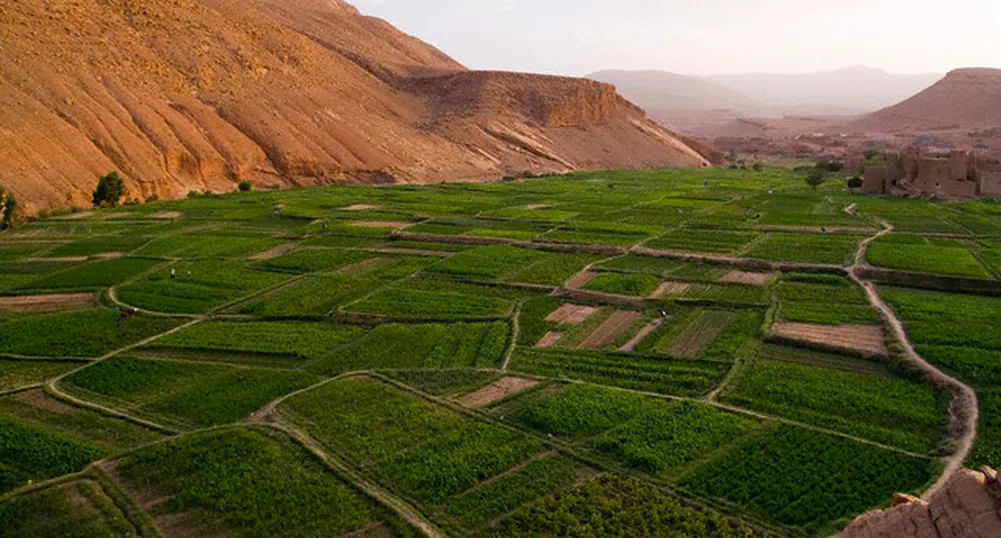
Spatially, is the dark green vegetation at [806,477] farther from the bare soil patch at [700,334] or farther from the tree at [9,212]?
the tree at [9,212]

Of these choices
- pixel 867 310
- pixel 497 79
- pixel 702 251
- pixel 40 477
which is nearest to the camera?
pixel 40 477

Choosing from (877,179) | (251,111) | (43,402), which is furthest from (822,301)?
(251,111)

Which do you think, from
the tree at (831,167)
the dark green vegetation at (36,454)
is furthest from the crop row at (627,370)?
the tree at (831,167)

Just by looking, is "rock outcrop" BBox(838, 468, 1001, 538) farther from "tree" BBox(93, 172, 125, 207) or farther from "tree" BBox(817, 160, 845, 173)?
"tree" BBox(817, 160, 845, 173)

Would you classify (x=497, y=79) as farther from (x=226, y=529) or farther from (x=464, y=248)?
(x=226, y=529)

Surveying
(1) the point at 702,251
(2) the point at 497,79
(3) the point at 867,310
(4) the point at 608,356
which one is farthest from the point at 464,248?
(2) the point at 497,79

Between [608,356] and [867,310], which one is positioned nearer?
[608,356]
